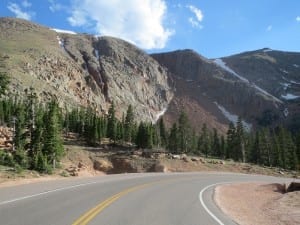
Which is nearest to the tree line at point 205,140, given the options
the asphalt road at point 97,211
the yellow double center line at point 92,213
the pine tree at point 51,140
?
the pine tree at point 51,140

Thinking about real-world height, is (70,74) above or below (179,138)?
above

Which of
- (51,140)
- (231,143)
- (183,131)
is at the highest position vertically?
(183,131)

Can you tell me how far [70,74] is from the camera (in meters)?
154

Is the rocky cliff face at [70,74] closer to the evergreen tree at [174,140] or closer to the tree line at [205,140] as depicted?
the tree line at [205,140]

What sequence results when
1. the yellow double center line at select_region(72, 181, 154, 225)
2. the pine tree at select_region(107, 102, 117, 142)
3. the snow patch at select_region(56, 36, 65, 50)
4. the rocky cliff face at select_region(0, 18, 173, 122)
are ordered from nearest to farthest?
the yellow double center line at select_region(72, 181, 154, 225), the pine tree at select_region(107, 102, 117, 142), the rocky cliff face at select_region(0, 18, 173, 122), the snow patch at select_region(56, 36, 65, 50)

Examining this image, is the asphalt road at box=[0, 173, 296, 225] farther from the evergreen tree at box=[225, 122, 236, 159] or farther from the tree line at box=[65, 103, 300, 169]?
the evergreen tree at box=[225, 122, 236, 159]

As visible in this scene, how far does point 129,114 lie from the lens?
342 ft

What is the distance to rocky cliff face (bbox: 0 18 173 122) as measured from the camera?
133375mm

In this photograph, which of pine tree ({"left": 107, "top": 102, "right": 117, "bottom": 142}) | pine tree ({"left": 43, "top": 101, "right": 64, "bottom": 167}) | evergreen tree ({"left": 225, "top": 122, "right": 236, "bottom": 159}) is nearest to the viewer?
pine tree ({"left": 43, "top": 101, "right": 64, "bottom": 167})

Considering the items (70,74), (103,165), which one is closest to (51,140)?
(103,165)

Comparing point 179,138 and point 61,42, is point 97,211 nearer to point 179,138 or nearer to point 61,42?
point 179,138

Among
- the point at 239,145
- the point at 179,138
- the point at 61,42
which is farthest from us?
the point at 61,42

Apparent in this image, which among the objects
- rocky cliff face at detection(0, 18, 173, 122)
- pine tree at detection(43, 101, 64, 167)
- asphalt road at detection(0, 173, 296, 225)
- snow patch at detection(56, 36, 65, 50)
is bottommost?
asphalt road at detection(0, 173, 296, 225)

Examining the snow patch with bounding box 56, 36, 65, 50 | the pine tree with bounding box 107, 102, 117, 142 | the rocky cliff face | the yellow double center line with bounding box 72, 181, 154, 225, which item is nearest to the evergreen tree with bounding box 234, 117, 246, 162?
the pine tree with bounding box 107, 102, 117, 142
